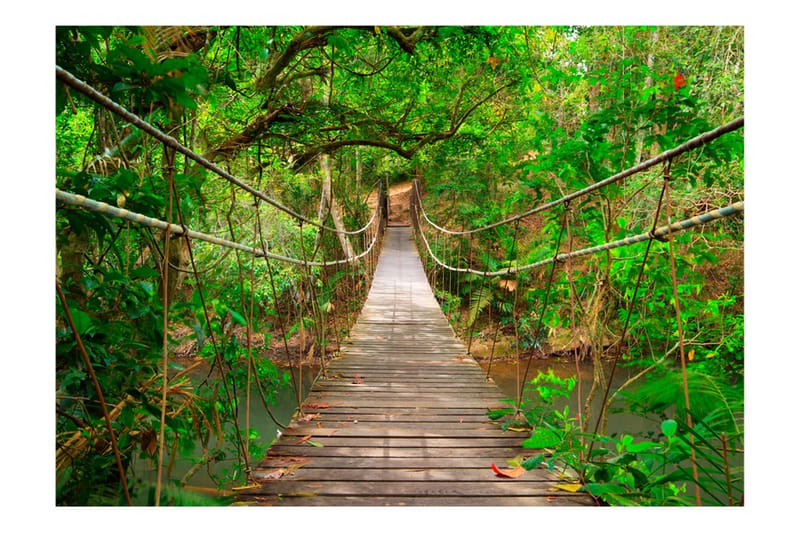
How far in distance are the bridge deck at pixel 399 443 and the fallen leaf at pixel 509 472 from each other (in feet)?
0.05

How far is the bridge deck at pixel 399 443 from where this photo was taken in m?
1.15

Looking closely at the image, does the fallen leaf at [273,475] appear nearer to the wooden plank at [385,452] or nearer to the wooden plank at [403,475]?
the wooden plank at [403,475]

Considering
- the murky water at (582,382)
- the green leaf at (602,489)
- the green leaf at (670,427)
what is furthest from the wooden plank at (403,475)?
the murky water at (582,382)

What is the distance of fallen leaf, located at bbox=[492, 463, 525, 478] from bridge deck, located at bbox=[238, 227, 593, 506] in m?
0.02

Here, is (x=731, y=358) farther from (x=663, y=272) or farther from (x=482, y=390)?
(x=482, y=390)

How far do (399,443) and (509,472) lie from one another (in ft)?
1.20

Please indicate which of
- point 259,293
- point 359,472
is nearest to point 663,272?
point 359,472

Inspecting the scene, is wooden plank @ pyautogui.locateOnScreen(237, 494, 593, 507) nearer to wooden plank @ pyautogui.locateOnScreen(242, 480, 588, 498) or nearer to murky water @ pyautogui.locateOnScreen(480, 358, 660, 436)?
wooden plank @ pyautogui.locateOnScreen(242, 480, 588, 498)

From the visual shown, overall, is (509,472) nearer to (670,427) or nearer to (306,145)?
(670,427)

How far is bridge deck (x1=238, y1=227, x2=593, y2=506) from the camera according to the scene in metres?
1.15

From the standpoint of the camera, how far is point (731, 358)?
3738 millimetres

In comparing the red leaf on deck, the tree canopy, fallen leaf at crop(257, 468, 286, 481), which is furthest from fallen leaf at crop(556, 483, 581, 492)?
the red leaf on deck

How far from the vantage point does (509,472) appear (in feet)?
4.15

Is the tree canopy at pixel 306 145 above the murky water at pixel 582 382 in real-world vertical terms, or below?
above
